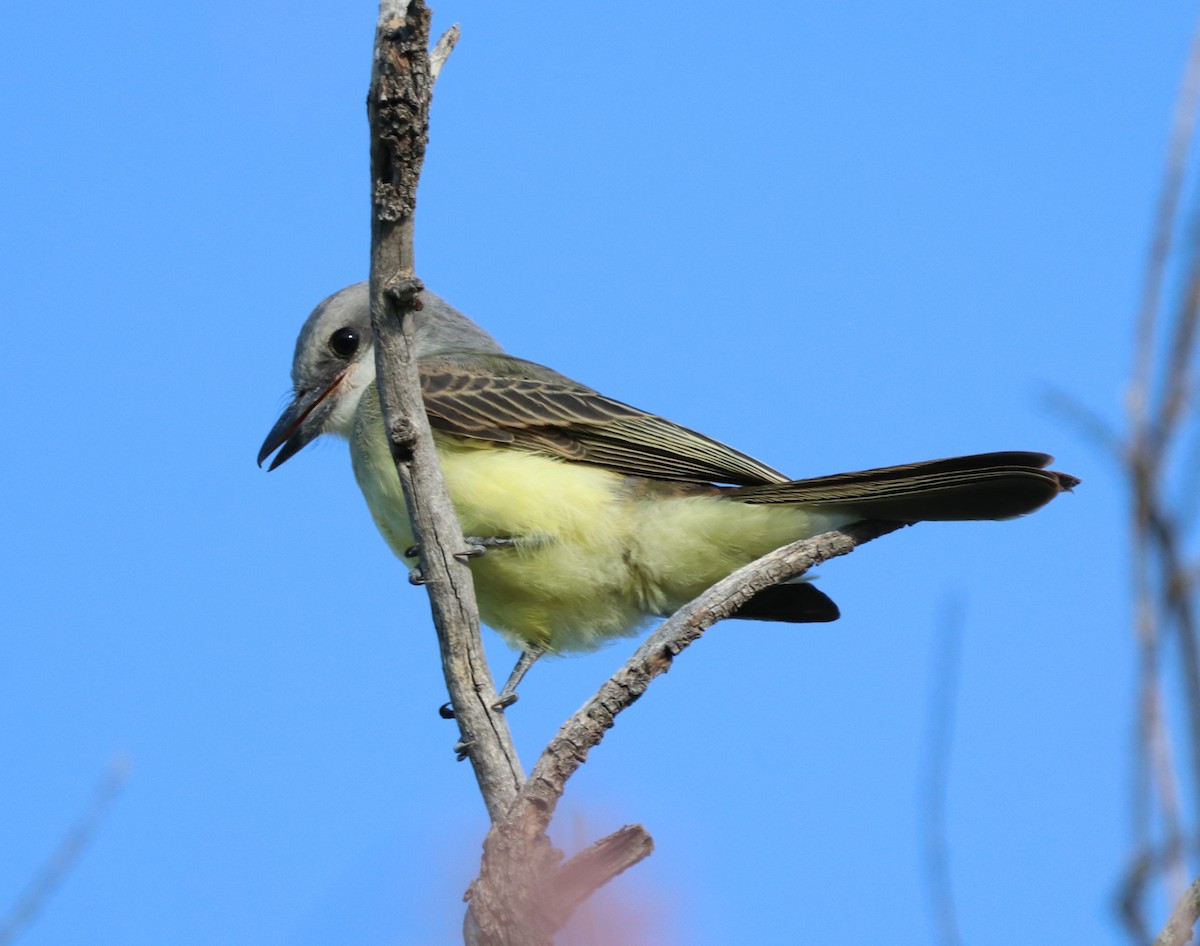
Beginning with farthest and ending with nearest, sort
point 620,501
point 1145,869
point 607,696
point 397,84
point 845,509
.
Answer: point 620,501 < point 845,509 < point 607,696 < point 397,84 < point 1145,869

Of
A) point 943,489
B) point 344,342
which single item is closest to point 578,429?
point 344,342

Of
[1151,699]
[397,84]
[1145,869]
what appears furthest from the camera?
[397,84]

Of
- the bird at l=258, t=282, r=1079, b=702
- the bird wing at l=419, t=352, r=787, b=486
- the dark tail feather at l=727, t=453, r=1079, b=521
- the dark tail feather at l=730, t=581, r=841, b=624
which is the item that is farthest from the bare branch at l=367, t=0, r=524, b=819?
the dark tail feather at l=730, t=581, r=841, b=624

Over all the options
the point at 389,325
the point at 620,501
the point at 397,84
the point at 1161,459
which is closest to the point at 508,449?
the point at 620,501

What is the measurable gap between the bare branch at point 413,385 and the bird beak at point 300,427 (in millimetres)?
2802

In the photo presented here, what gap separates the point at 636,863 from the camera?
13.4 feet

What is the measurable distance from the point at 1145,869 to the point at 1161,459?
51 cm

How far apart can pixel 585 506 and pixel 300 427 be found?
1861mm

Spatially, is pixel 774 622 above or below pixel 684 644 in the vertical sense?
above

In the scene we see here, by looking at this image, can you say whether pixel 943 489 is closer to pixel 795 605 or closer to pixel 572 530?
pixel 795 605

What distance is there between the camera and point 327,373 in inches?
295

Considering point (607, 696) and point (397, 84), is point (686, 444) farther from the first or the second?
point (397, 84)

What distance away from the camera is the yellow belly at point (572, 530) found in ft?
20.7

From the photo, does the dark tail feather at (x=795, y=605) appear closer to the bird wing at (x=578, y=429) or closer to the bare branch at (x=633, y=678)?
the bird wing at (x=578, y=429)
